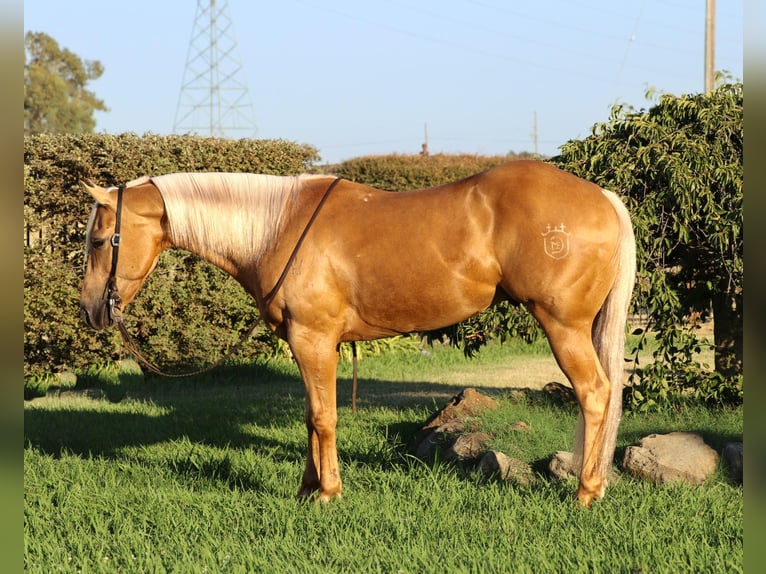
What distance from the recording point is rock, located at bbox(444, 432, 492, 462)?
5.90 metres

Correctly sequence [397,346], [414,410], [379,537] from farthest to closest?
[397,346] < [414,410] < [379,537]

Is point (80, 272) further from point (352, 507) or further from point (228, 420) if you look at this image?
point (352, 507)

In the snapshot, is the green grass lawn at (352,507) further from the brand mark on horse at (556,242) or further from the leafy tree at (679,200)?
the brand mark on horse at (556,242)

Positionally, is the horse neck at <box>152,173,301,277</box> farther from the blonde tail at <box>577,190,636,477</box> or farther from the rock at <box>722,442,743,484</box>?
the rock at <box>722,442,743,484</box>

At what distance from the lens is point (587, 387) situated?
468 cm

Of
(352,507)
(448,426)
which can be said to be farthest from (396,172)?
(352,507)

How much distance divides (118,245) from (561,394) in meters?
4.40

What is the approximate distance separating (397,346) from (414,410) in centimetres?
479

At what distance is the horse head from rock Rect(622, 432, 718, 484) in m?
3.32

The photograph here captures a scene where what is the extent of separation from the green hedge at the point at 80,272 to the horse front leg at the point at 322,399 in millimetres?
5473

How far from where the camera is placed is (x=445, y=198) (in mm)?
4848

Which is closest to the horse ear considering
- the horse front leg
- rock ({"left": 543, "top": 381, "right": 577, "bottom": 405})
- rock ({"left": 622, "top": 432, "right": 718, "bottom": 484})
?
the horse front leg

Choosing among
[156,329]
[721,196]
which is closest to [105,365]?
[156,329]
